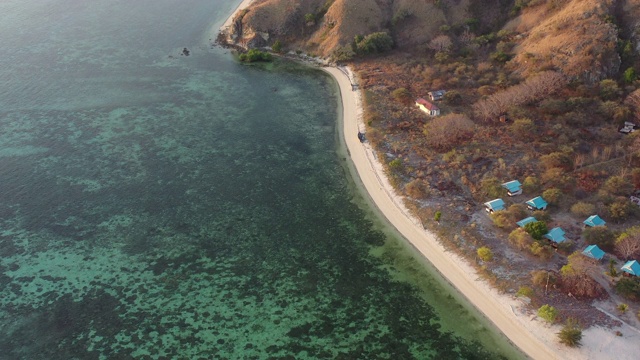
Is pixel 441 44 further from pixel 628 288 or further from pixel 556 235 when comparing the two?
pixel 628 288

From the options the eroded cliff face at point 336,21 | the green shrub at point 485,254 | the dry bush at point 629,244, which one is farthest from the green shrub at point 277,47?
the dry bush at point 629,244

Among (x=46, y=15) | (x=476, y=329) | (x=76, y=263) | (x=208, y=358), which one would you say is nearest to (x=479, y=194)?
(x=476, y=329)

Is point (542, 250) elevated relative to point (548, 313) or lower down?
elevated

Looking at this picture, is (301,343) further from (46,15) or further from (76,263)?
(46,15)

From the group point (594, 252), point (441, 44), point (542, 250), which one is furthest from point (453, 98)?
point (594, 252)

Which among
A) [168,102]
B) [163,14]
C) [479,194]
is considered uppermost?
[163,14]

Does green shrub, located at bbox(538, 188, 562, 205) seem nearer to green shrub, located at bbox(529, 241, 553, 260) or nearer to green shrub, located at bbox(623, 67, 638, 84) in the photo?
green shrub, located at bbox(529, 241, 553, 260)

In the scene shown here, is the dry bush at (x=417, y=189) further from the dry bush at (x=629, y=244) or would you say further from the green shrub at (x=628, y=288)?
the green shrub at (x=628, y=288)
